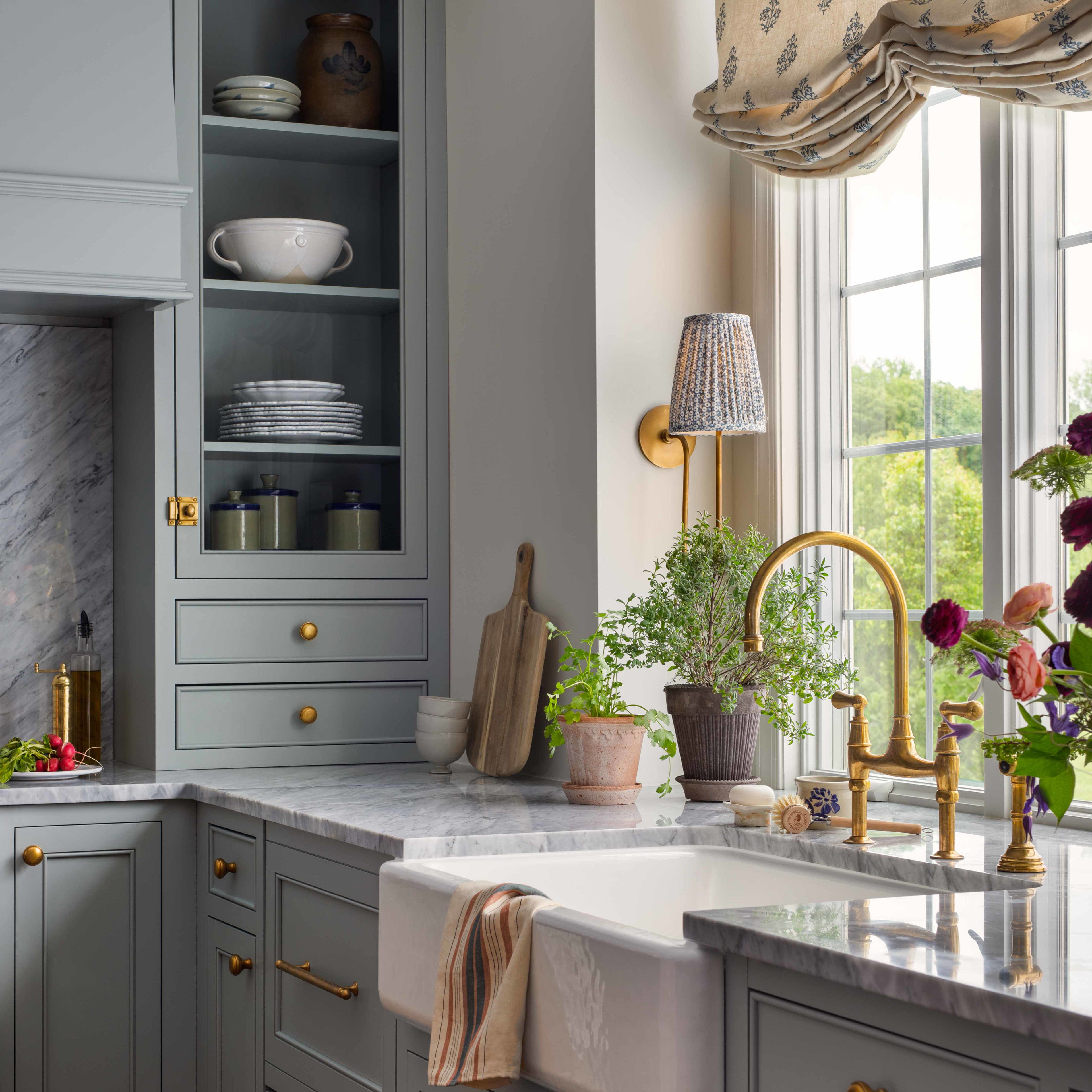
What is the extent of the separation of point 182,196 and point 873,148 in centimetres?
133

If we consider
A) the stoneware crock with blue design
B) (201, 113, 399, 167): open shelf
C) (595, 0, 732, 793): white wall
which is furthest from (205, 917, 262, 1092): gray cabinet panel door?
(201, 113, 399, 167): open shelf

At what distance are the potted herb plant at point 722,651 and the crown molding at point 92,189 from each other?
48.8 inches

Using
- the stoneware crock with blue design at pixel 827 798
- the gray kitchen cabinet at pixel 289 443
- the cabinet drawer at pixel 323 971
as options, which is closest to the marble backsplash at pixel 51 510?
the gray kitchen cabinet at pixel 289 443

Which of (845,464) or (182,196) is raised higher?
(182,196)

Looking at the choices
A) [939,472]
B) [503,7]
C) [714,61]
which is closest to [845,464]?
[939,472]

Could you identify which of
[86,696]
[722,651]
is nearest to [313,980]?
[722,651]

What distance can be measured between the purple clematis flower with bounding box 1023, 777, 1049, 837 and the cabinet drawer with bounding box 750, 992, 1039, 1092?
26cm

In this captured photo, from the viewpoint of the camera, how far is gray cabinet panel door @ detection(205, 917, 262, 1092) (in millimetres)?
2223

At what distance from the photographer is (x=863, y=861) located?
1684mm

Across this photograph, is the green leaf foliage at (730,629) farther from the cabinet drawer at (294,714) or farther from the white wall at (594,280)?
the cabinet drawer at (294,714)

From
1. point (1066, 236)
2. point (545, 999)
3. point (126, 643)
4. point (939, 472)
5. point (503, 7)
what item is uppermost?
point (503, 7)

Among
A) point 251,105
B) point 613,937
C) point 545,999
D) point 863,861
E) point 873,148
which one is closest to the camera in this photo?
point 613,937

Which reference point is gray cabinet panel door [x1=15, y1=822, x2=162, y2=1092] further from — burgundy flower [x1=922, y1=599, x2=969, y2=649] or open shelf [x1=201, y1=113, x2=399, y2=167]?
burgundy flower [x1=922, y1=599, x2=969, y2=649]

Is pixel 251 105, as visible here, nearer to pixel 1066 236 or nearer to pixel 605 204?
pixel 605 204
